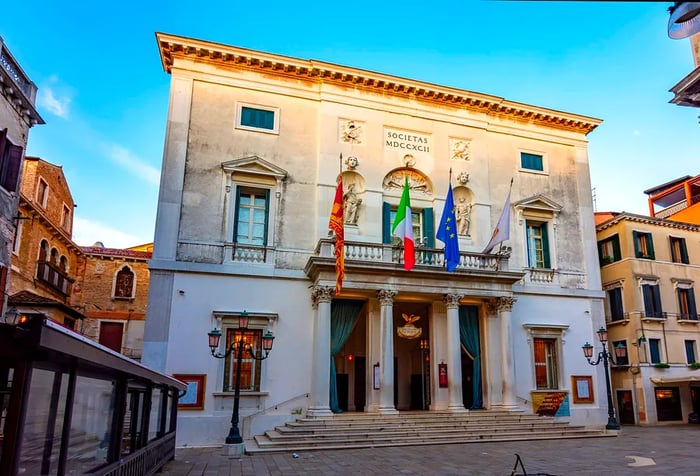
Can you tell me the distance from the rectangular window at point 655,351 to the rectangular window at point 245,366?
1831 centimetres

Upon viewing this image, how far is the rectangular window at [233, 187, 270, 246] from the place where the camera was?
17.9 m

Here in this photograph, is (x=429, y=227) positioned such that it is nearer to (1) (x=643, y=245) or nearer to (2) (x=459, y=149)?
(2) (x=459, y=149)

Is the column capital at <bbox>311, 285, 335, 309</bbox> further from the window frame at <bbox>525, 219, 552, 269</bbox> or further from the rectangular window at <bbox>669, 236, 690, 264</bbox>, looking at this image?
the rectangular window at <bbox>669, 236, 690, 264</bbox>

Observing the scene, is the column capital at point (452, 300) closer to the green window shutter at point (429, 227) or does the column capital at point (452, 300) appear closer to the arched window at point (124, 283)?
the green window shutter at point (429, 227)

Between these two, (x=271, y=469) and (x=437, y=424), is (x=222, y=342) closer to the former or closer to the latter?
(x=271, y=469)

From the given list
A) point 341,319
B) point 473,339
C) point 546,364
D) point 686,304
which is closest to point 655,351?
point 686,304

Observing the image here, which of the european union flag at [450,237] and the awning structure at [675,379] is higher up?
the european union flag at [450,237]

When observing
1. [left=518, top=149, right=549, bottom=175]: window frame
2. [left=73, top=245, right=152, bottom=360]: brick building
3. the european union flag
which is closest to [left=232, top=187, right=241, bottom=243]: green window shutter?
the european union flag

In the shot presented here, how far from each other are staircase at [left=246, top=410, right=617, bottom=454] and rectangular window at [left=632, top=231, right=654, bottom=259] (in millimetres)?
10686

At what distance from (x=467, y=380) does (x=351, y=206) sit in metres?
7.94

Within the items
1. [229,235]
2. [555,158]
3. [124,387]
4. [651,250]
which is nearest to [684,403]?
[651,250]

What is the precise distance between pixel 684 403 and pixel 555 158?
13.2 m

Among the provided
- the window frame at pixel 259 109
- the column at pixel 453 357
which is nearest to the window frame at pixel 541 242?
the column at pixel 453 357

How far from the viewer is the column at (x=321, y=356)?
15617 millimetres
